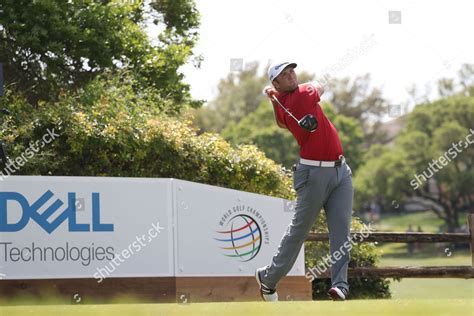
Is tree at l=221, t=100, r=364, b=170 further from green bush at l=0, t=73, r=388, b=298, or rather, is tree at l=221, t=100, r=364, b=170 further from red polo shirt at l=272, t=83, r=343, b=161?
red polo shirt at l=272, t=83, r=343, b=161

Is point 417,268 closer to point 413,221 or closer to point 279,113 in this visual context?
point 279,113

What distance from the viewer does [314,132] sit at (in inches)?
340

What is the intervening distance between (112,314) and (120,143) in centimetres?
731

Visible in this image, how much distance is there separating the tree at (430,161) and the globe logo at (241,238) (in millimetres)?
62828

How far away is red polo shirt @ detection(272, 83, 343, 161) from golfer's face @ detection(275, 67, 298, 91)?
0.05 m

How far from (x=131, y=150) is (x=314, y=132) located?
6.55 m

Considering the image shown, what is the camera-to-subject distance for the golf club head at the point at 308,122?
28.0ft

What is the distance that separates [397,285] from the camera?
30.1 meters

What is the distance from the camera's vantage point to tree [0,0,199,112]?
744 inches

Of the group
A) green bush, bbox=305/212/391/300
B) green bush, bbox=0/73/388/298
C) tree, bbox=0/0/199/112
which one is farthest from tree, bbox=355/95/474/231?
green bush, bbox=0/73/388/298

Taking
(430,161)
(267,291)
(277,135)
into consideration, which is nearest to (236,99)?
(277,135)

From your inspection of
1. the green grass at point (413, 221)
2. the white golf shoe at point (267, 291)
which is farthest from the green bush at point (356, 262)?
the green grass at point (413, 221)

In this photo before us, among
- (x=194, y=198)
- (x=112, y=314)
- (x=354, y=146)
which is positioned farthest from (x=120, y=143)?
(x=354, y=146)

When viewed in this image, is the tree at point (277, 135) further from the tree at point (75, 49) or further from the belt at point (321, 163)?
the belt at point (321, 163)
